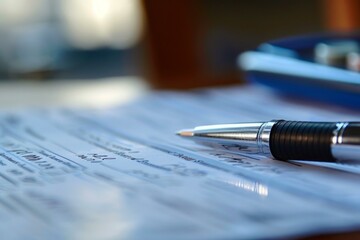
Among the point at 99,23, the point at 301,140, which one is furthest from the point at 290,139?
the point at 99,23

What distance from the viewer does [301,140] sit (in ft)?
1.25

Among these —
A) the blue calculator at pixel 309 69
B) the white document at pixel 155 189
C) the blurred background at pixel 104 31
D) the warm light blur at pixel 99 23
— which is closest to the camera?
the white document at pixel 155 189

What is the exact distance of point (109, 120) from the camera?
0.60m

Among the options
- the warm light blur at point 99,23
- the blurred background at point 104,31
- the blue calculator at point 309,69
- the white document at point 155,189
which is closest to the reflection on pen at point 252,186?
the white document at point 155,189

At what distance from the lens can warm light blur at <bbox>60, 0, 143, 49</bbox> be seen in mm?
2344

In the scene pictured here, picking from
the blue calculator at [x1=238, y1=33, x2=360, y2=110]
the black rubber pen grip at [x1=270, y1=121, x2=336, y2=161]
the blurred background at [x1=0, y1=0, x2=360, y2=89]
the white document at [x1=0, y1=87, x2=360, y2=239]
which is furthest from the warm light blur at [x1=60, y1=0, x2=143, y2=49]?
the black rubber pen grip at [x1=270, y1=121, x2=336, y2=161]

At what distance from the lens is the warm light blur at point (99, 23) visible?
7.69ft

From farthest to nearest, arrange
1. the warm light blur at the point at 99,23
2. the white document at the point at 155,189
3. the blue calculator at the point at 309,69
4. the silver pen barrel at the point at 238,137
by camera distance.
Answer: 1. the warm light blur at the point at 99,23
2. the blue calculator at the point at 309,69
3. the silver pen barrel at the point at 238,137
4. the white document at the point at 155,189

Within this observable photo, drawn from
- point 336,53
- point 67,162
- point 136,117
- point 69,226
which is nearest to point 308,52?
point 336,53

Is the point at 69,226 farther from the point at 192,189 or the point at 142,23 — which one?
the point at 142,23

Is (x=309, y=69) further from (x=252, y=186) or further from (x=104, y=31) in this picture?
(x=104, y=31)

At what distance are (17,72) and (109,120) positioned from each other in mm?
1516

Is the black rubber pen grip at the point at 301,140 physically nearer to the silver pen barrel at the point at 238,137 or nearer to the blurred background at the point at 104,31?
the silver pen barrel at the point at 238,137

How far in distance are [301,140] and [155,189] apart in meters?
→ 0.09
